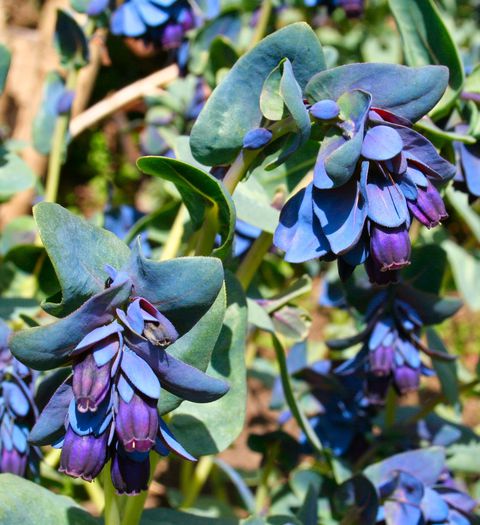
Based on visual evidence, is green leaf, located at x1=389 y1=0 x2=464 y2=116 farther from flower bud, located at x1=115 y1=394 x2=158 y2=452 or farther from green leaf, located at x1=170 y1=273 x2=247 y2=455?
flower bud, located at x1=115 y1=394 x2=158 y2=452

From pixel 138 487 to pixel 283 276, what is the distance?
0.90 meters

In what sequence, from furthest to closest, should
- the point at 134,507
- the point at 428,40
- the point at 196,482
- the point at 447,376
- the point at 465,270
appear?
1. the point at 465,270
2. the point at 196,482
3. the point at 447,376
4. the point at 428,40
5. the point at 134,507

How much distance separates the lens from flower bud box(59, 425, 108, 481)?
56 cm

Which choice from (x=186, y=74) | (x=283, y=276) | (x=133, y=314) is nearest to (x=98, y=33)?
(x=186, y=74)

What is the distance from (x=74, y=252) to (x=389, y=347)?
49cm

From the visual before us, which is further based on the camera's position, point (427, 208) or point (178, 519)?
point (178, 519)

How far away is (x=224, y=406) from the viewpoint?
2.69 feet

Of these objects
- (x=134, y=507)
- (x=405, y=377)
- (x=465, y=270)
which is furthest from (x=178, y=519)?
(x=465, y=270)

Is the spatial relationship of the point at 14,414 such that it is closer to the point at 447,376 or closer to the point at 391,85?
the point at 391,85

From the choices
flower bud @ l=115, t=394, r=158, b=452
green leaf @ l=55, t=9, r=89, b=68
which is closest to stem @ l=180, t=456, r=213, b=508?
green leaf @ l=55, t=9, r=89, b=68

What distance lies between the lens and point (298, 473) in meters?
1.16

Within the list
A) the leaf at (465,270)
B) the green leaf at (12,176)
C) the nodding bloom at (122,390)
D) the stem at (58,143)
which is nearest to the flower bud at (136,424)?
the nodding bloom at (122,390)

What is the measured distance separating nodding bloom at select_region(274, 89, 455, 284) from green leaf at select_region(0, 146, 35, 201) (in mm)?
509

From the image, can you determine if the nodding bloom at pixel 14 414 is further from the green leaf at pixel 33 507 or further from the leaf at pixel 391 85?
the leaf at pixel 391 85
